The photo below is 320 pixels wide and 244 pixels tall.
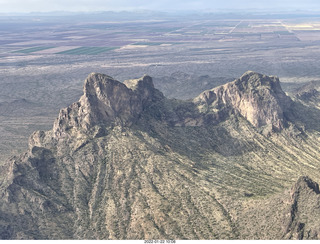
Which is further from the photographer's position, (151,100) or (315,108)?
(315,108)

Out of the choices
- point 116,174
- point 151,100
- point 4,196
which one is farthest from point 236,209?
point 151,100

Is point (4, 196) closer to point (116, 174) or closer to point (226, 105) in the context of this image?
point (116, 174)

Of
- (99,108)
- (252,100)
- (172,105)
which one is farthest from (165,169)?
(252,100)

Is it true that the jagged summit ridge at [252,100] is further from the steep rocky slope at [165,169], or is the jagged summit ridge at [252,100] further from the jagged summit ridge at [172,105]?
the steep rocky slope at [165,169]

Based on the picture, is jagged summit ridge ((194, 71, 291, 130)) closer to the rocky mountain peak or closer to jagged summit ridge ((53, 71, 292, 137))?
jagged summit ridge ((53, 71, 292, 137))

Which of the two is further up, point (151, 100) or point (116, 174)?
point (151, 100)

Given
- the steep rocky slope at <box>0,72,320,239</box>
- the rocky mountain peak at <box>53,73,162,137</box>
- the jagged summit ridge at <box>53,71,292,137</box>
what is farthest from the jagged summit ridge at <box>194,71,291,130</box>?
the rocky mountain peak at <box>53,73,162,137</box>

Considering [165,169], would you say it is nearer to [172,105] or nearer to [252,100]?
[172,105]

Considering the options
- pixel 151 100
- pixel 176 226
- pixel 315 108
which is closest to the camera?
pixel 176 226
